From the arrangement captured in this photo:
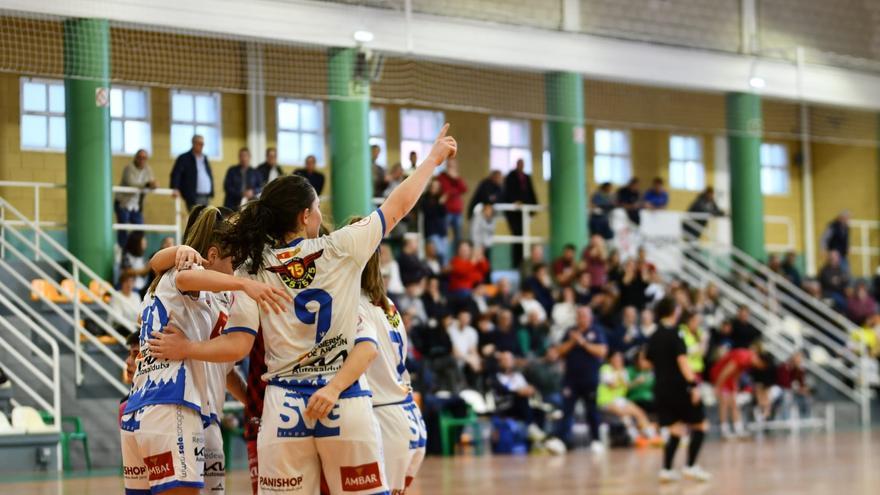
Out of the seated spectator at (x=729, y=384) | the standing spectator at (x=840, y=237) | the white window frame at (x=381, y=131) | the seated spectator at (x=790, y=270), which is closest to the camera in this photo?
the seated spectator at (x=729, y=384)

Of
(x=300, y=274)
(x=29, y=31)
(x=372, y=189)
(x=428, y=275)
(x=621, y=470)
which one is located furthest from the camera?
(x=372, y=189)

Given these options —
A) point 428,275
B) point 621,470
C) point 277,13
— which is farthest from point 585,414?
point 277,13

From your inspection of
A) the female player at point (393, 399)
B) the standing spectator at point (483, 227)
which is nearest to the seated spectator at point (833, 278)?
the standing spectator at point (483, 227)

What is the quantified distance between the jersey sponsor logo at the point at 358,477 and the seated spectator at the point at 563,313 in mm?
13603

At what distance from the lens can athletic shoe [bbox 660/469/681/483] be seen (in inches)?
471

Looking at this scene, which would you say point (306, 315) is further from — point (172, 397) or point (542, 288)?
point (542, 288)

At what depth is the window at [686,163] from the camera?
92.5 ft

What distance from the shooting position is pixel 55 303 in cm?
1499

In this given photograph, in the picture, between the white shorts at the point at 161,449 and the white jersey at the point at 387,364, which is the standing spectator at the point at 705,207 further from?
the white shorts at the point at 161,449

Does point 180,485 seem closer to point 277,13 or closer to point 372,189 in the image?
point 277,13

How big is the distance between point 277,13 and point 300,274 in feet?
40.6

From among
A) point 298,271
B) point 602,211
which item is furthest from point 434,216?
point 298,271

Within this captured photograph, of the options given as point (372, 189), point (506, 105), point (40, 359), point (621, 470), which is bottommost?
point (621, 470)

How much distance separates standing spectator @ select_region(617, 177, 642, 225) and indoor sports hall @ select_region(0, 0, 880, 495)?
0.12 feet
